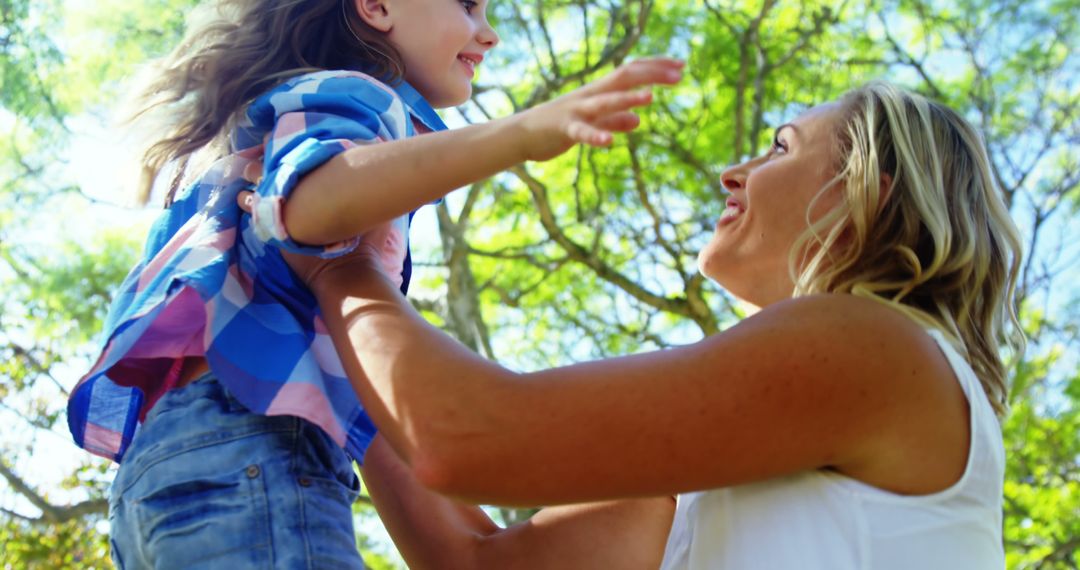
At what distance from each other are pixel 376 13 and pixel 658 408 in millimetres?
1026

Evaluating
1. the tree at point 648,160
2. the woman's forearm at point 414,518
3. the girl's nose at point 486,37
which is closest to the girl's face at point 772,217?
the girl's nose at point 486,37

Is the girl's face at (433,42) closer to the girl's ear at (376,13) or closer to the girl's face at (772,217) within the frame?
the girl's ear at (376,13)

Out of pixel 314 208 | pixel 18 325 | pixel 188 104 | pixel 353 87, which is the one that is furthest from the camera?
pixel 18 325

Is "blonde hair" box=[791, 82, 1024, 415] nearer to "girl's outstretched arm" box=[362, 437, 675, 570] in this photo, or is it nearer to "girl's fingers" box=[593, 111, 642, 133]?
"girl's outstretched arm" box=[362, 437, 675, 570]

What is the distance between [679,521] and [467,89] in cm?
94

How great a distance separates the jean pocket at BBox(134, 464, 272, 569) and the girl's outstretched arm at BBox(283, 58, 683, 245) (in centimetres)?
38

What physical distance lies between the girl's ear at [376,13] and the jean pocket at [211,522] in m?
0.91

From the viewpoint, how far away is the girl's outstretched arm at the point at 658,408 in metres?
1.69

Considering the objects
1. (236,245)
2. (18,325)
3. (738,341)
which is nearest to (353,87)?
(236,245)

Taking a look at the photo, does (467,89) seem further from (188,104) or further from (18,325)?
(18,325)

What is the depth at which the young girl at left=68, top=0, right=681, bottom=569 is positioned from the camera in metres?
1.65

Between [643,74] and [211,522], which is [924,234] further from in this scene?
[211,522]

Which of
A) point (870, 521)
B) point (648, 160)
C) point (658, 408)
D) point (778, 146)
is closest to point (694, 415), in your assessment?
point (658, 408)

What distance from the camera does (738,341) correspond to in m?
1.75
